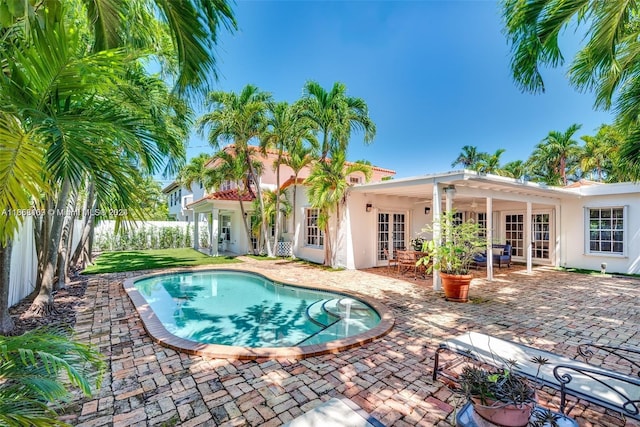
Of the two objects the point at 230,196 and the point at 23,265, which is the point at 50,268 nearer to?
the point at 23,265

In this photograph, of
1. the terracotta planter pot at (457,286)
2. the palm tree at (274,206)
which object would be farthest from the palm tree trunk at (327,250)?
the terracotta planter pot at (457,286)

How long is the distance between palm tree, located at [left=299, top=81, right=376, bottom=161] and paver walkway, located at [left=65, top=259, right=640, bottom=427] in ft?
22.5

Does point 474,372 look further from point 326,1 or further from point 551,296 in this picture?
point 326,1

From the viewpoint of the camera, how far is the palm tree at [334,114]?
39.0ft

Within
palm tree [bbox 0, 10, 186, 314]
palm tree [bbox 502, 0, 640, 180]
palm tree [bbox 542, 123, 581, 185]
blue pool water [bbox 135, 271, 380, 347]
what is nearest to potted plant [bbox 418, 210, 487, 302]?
blue pool water [bbox 135, 271, 380, 347]

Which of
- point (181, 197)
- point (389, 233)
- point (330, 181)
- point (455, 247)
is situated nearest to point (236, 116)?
point (330, 181)

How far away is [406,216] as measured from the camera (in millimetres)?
14406

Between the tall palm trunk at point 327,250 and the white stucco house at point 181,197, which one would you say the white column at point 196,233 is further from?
the tall palm trunk at point 327,250

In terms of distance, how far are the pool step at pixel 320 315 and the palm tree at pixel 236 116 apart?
399 inches

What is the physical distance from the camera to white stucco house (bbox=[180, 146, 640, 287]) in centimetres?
1063

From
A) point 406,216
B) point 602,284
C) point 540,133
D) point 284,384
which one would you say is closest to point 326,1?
point 406,216

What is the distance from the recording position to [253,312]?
7605 millimetres

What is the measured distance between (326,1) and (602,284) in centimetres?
1356

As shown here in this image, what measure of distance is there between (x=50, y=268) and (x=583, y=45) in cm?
1249
